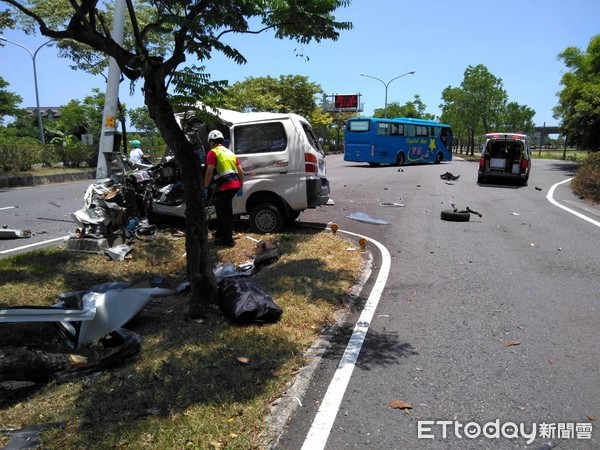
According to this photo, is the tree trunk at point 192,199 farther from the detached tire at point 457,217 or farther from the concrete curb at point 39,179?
the concrete curb at point 39,179

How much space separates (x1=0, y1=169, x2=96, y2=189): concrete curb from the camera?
17953 millimetres

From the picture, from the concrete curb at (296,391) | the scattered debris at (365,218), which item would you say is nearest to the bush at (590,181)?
the scattered debris at (365,218)

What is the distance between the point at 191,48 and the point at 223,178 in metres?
3.22

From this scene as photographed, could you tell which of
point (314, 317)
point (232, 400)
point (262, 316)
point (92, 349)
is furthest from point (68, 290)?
point (232, 400)

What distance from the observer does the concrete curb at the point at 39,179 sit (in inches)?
707

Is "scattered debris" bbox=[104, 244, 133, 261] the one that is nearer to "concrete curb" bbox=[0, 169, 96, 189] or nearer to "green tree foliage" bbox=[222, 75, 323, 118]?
"concrete curb" bbox=[0, 169, 96, 189]

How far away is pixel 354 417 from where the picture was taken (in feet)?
10.4

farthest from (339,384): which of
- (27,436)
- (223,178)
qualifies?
(223,178)

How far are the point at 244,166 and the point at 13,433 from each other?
20.4ft

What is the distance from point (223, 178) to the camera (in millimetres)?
7777

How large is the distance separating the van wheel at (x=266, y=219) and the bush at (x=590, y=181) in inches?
425

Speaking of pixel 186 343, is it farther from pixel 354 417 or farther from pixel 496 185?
pixel 496 185

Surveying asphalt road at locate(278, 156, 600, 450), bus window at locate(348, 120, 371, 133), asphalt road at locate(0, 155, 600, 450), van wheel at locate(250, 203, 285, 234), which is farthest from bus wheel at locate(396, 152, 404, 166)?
van wheel at locate(250, 203, 285, 234)

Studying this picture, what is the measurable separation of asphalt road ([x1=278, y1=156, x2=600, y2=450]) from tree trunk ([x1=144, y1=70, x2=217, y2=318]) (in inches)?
59.5
